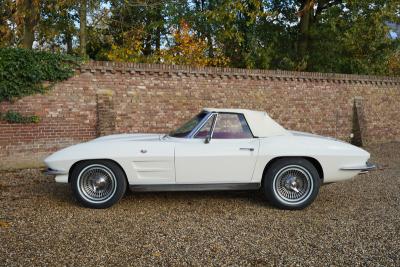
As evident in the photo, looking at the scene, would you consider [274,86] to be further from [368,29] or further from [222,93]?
[368,29]

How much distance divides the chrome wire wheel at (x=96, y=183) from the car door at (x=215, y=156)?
89cm

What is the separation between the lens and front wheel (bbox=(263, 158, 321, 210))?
16.9 feet

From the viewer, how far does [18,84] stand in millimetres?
8328

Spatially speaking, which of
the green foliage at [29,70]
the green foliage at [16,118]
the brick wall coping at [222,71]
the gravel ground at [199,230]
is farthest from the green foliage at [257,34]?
the gravel ground at [199,230]

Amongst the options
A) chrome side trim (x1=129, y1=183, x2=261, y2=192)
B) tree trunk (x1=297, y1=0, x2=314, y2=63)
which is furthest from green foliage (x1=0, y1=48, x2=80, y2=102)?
tree trunk (x1=297, y1=0, x2=314, y2=63)

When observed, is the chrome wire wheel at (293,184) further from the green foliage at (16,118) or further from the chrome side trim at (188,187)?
the green foliage at (16,118)

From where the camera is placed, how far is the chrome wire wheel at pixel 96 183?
5.05m

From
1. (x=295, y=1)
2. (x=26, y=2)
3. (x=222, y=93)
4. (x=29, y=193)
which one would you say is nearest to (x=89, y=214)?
(x=29, y=193)

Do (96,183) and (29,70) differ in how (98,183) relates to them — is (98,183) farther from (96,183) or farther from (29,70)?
(29,70)

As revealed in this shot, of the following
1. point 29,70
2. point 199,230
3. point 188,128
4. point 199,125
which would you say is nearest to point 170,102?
point 29,70

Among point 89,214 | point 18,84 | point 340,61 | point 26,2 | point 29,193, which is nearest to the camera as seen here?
point 89,214

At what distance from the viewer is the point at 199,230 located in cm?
428

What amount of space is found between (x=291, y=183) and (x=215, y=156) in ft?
3.65

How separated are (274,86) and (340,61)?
704 centimetres
